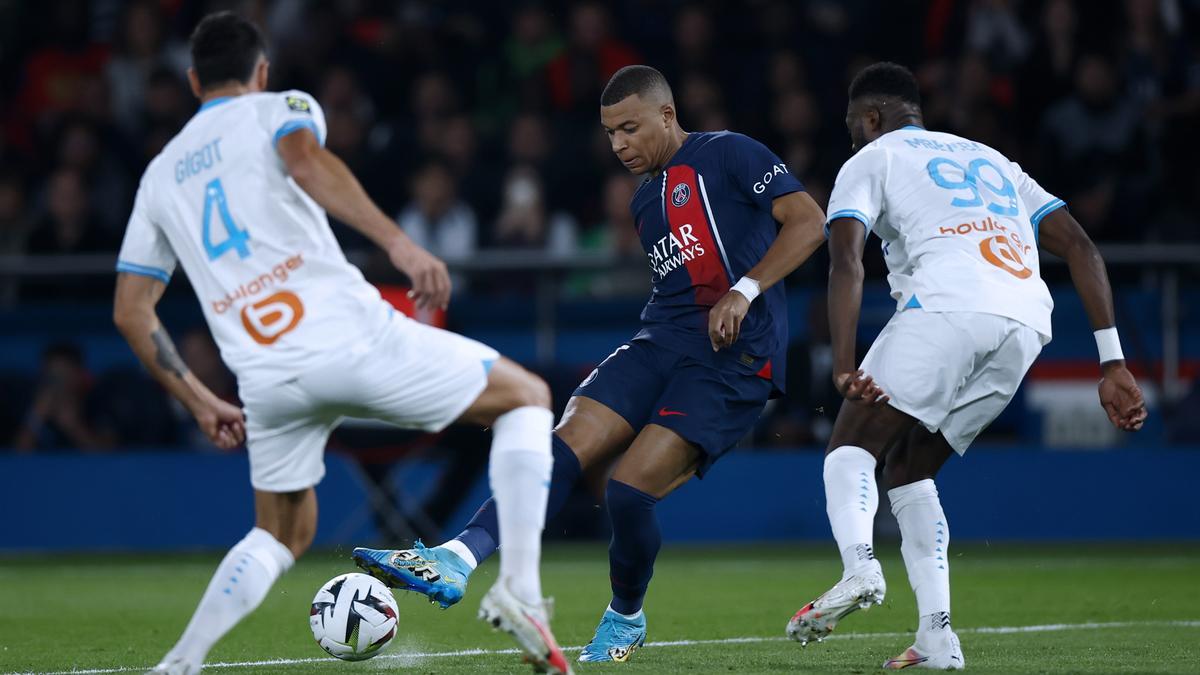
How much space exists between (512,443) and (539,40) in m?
9.61

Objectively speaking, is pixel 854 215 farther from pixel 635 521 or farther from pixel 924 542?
pixel 635 521

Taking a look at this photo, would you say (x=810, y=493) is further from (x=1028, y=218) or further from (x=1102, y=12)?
(x=1028, y=218)

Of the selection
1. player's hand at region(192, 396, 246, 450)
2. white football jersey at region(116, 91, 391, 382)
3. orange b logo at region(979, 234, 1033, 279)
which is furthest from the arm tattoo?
orange b logo at region(979, 234, 1033, 279)

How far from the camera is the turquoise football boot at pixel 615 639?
225 inches

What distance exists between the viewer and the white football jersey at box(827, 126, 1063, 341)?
5.36 m

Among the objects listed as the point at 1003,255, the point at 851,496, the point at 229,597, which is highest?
the point at 1003,255

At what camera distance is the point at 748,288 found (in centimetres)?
552

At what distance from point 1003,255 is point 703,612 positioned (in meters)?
2.71

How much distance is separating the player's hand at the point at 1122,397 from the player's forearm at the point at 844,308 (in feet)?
3.06

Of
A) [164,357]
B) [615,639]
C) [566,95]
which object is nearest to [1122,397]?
[615,639]

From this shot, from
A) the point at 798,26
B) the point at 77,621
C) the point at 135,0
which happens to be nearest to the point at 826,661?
the point at 77,621

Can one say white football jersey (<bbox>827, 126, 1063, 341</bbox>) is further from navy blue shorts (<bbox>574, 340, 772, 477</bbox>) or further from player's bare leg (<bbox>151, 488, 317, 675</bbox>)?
player's bare leg (<bbox>151, 488, 317, 675</bbox>)

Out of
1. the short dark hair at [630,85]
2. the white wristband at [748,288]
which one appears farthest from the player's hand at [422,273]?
the short dark hair at [630,85]

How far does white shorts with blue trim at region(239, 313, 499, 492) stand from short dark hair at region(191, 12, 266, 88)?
846 mm
